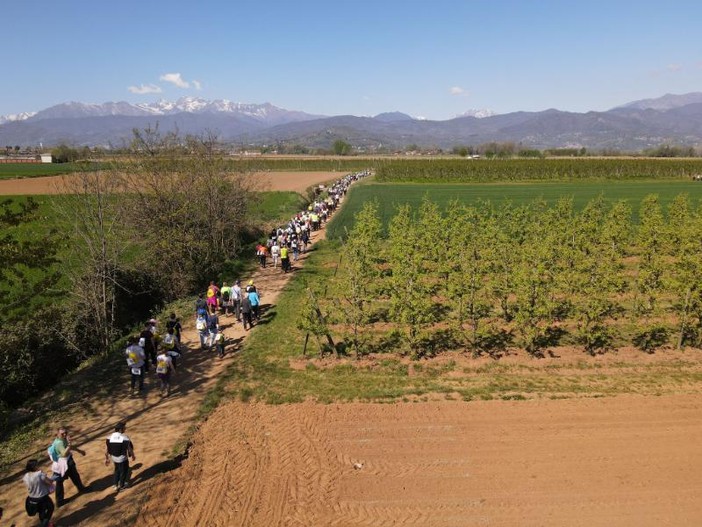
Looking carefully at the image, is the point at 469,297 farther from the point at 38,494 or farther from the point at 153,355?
the point at 38,494

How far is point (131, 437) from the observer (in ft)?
37.3

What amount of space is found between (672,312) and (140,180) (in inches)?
975

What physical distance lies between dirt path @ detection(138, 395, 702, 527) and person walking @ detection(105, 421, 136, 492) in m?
0.66

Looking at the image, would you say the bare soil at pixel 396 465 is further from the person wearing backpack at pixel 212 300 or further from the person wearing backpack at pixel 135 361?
the person wearing backpack at pixel 212 300

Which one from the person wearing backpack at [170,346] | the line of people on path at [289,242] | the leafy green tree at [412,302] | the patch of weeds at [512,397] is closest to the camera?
the patch of weeds at [512,397]

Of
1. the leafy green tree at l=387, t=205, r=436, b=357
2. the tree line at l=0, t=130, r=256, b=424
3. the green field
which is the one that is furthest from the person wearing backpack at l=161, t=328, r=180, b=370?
the green field

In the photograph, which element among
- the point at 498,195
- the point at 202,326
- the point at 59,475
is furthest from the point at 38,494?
the point at 498,195

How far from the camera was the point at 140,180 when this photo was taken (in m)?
23.6

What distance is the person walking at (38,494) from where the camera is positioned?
320 inches

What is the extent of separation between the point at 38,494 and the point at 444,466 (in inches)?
304

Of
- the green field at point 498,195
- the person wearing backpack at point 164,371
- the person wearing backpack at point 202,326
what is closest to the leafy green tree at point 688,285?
the person wearing backpack at point 202,326

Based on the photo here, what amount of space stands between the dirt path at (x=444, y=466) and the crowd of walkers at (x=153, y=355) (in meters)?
1.40

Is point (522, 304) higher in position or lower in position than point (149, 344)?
higher

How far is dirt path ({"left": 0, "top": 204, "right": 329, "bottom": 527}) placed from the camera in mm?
8953
